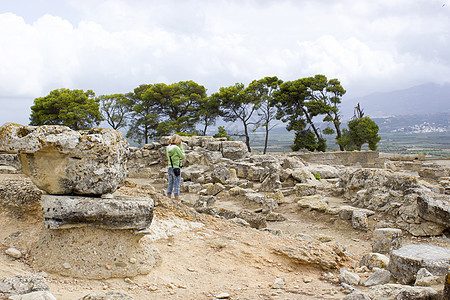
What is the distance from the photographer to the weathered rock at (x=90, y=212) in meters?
3.51

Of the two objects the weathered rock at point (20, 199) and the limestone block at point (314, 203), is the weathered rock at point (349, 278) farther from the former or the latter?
the limestone block at point (314, 203)

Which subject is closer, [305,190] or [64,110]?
[305,190]

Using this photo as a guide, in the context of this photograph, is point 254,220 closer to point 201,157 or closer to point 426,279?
point 426,279

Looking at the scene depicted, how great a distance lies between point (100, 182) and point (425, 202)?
6.13 meters

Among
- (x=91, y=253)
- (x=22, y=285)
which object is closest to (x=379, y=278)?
(x=91, y=253)

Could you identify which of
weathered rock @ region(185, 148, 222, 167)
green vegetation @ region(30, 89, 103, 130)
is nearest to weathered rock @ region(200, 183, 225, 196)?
weathered rock @ region(185, 148, 222, 167)

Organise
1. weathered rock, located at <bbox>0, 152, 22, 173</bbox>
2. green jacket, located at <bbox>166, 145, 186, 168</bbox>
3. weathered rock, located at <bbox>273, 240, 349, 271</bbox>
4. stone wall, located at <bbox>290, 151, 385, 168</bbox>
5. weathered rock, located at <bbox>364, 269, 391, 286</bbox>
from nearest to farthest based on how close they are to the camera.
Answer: weathered rock, located at <bbox>0, 152, 22, 173</bbox>
weathered rock, located at <bbox>364, 269, 391, 286</bbox>
weathered rock, located at <bbox>273, 240, 349, 271</bbox>
green jacket, located at <bbox>166, 145, 186, 168</bbox>
stone wall, located at <bbox>290, 151, 385, 168</bbox>

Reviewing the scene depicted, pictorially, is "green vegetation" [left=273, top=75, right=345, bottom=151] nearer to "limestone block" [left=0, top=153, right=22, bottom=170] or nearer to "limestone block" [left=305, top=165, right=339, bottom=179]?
"limestone block" [left=305, top=165, right=339, bottom=179]

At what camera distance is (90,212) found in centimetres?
355

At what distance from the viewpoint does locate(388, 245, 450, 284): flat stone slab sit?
3.84 m

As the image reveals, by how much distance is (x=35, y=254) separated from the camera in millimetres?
3521

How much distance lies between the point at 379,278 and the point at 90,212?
11.8ft

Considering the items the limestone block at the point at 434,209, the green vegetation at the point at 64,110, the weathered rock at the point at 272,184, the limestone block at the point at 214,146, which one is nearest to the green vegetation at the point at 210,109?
the green vegetation at the point at 64,110

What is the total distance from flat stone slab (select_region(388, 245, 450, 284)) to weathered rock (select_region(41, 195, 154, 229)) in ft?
10.6
